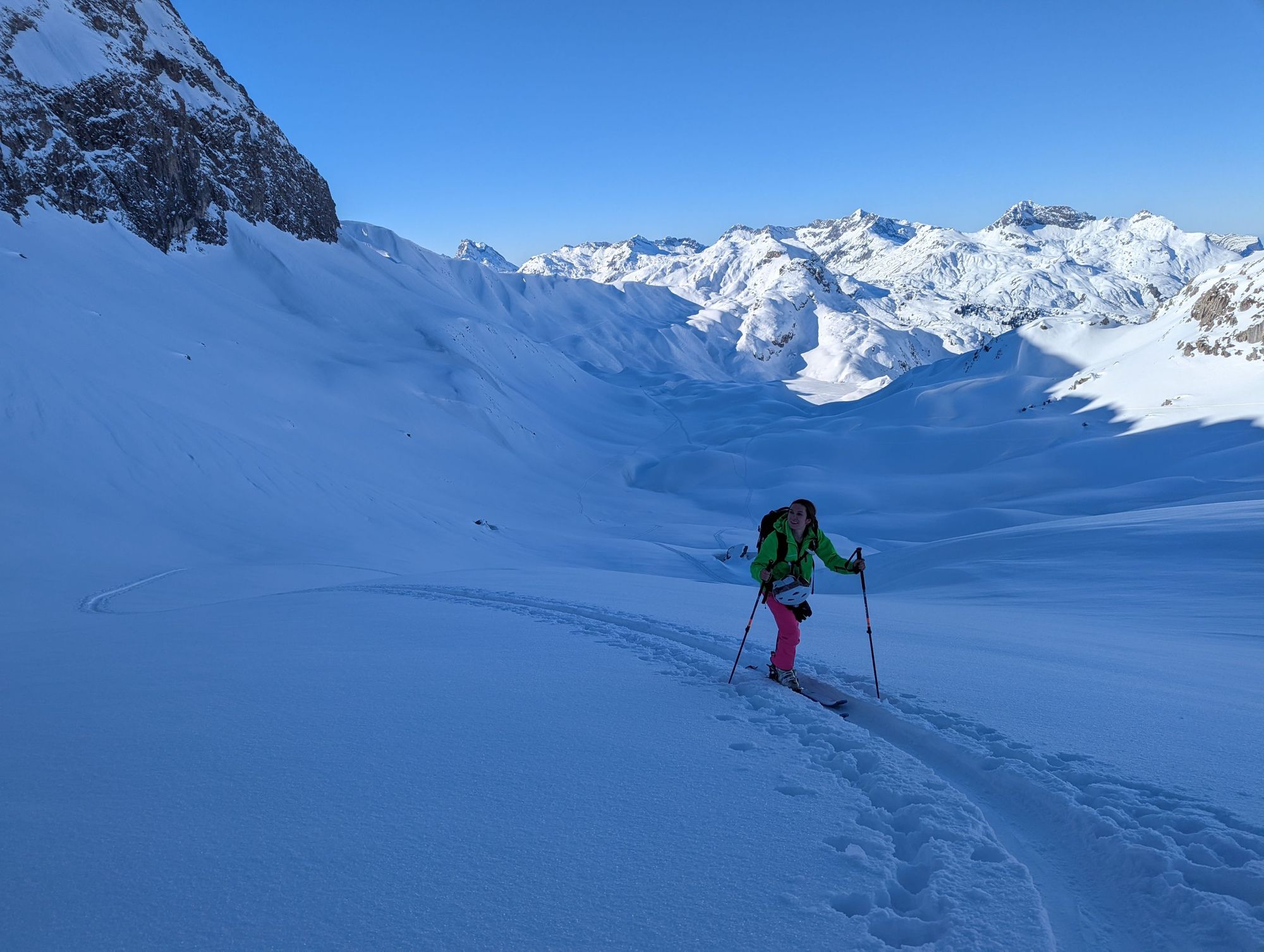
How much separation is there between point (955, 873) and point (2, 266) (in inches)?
1524

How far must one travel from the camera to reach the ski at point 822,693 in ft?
18.0

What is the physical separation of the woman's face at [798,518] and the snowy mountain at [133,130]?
4689 cm

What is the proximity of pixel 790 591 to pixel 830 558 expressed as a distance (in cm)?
45

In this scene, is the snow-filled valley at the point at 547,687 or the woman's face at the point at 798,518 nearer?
the snow-filled valley at the point at 547,687

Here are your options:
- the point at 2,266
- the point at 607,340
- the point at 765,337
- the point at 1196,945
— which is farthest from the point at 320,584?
the point at 765,337

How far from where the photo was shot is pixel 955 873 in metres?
3.08

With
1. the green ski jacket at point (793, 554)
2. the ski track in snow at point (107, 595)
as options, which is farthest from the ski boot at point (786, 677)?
the ski track in snow at point (107, 595)

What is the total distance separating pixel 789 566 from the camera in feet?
20.2

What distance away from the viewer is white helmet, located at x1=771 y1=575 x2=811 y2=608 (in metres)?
6.17

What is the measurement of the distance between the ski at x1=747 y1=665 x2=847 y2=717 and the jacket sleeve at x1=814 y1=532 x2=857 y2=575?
0.95m

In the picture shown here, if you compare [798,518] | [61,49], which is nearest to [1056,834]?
[798,518]

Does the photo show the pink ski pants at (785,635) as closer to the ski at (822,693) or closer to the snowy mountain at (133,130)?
the ski at (822,693)

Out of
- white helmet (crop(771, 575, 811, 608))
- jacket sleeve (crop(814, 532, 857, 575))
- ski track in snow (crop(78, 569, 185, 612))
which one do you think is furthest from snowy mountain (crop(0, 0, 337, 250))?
jacket sleeve (crop(814, 532, 857, 575))

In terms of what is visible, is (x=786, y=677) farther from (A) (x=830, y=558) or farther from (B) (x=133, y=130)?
(B) (x=133, y=130)
